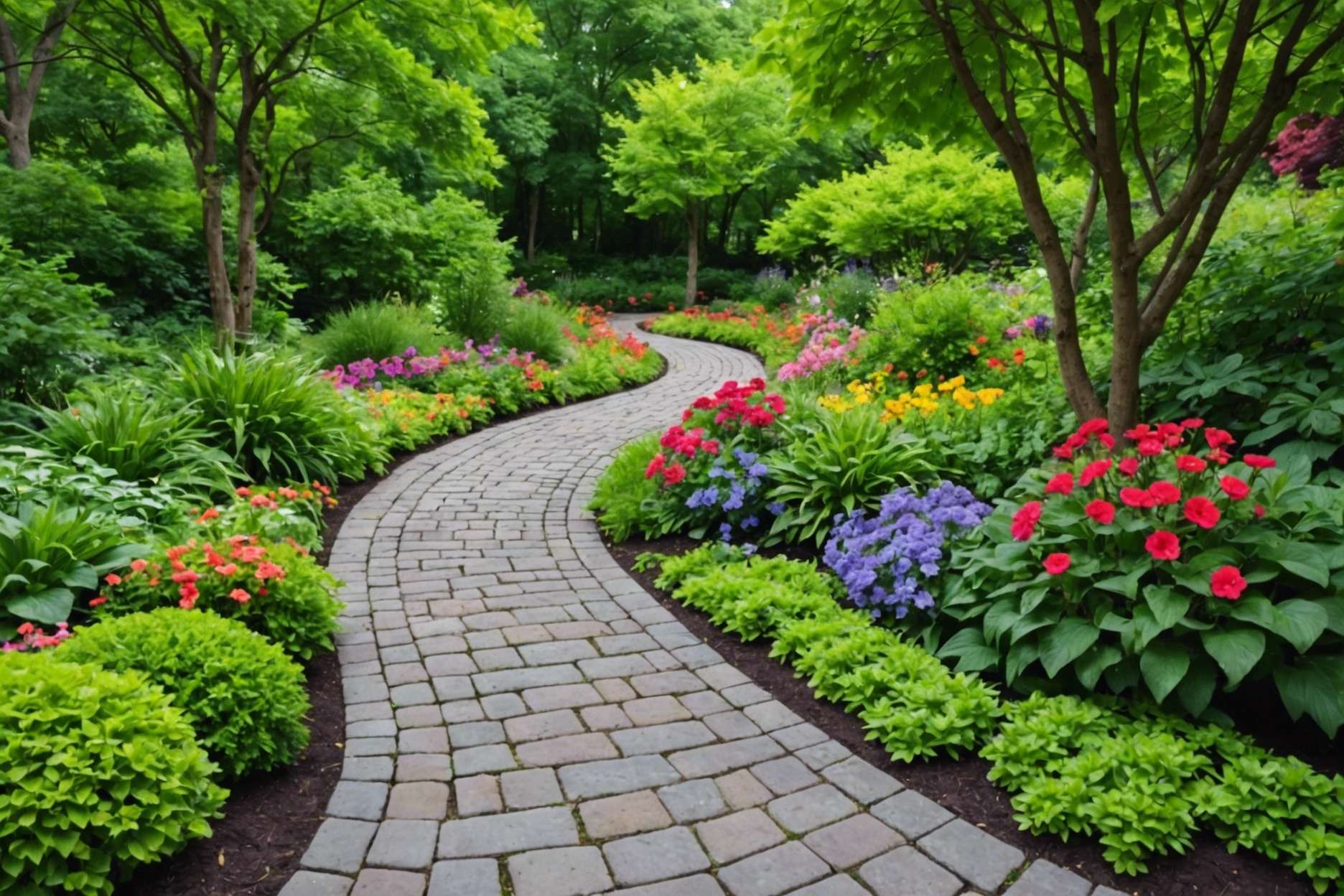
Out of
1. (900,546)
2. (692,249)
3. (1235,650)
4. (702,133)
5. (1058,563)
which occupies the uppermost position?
(702,133)

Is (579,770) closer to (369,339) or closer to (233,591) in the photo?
(233,591)

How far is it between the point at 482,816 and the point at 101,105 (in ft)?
34.2

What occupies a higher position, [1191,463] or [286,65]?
[286,65]

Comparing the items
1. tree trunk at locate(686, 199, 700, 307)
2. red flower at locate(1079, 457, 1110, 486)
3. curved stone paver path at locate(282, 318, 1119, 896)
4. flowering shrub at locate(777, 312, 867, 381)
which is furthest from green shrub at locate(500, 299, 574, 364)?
tree trunk at locate(686, 199, 700, 307)

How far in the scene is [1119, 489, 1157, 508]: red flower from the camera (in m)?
2.40

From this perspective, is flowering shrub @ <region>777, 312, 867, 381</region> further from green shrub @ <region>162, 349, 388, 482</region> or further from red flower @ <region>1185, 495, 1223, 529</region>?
red flower @ <region>1185, 495, 1223, 529</region>

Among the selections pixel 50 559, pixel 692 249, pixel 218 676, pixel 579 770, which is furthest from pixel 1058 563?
pixel 692 249

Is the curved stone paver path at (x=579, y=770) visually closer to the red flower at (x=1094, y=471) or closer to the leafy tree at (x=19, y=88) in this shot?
the red flower at (x=1094, y=471)

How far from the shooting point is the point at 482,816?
86.7 inches

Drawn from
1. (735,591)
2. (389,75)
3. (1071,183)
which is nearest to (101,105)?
(389,75)

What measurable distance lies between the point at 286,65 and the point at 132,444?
363 cm

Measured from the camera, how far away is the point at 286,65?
628 cm

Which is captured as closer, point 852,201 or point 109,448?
point 109,448

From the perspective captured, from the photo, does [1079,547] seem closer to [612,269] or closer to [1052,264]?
[1052,264]
